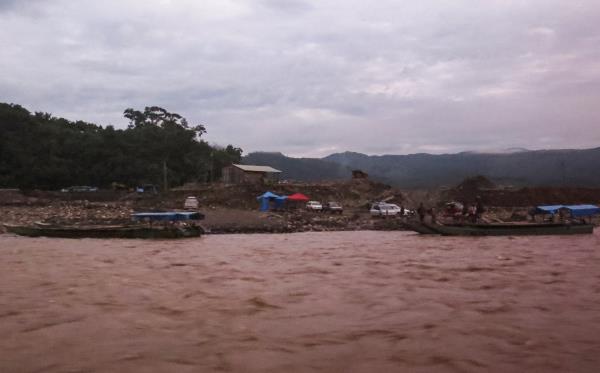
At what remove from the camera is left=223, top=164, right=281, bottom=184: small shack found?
147 feet

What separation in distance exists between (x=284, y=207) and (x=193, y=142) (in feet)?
60.0

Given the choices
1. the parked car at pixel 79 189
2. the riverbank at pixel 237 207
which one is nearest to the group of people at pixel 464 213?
the riverbank at pixel 237 207

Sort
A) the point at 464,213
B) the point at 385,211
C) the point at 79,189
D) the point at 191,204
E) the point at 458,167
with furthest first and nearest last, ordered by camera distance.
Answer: the point at 458,167 < the point at 79,189 < the point at 191,204 < the point at 385,211 < the point at 464,213

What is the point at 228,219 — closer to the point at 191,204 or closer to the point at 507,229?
the point at 191,204

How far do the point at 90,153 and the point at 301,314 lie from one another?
4409cm

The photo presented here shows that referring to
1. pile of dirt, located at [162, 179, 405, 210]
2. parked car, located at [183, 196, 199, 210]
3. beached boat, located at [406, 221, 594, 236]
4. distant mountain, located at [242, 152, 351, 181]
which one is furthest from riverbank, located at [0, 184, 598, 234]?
distant mountain, located at [242, 152, 351, 181]

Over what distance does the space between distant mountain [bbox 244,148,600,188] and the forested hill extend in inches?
889

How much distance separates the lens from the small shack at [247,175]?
44.8 metres

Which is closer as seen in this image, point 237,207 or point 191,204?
point 191,204

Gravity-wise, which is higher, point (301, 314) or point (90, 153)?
point (90, 153)

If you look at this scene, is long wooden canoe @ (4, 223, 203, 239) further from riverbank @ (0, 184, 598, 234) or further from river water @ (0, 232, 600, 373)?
river water @ (0, 232, 600, 373)

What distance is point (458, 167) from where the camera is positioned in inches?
3236

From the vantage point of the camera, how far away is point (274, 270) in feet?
39.0

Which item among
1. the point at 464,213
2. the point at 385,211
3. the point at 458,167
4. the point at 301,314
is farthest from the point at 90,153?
the point at 458,167
